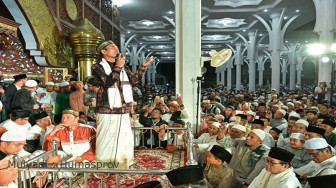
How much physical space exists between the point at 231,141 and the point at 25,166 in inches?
115

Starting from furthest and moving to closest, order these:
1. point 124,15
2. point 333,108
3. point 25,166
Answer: point 124,15, point 333,108, point 25,166

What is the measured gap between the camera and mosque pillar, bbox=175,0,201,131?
582cm

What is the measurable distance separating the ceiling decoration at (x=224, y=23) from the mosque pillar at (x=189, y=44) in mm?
11454

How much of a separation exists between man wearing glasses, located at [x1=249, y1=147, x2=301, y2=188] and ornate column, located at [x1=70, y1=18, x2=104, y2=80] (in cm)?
508

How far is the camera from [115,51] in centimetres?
318

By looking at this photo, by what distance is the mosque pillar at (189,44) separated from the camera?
5.82 meters

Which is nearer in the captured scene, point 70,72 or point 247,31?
point 70,72

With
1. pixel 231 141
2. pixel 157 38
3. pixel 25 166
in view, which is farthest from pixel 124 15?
pixel 25 166

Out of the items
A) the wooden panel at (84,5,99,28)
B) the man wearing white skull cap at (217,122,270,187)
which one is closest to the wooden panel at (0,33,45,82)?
the wooden panel at (84,5,99,28)

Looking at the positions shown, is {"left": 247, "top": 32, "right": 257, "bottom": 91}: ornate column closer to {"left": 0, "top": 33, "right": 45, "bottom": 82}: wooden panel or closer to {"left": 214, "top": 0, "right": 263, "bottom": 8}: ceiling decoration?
{"left": 214, "top": 0, "right": 263, "bottom": 8}: ceiling decoration

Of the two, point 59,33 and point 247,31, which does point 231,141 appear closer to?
point 59,33

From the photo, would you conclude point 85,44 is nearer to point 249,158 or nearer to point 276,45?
point 249,158

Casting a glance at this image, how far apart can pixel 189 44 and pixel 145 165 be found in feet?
9.47

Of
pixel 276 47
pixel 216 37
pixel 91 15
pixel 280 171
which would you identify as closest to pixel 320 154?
pixel 280 171
